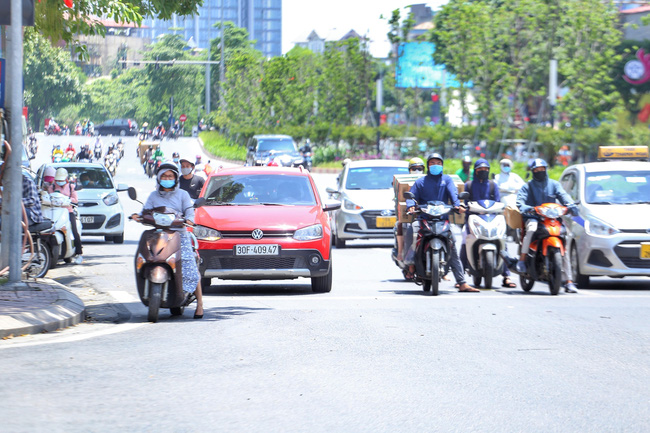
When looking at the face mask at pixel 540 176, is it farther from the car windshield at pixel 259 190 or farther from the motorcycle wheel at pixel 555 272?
the car windshield at pixel 259 190

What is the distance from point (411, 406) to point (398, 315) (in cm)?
452

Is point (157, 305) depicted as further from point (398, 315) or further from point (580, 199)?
point (580, 199)

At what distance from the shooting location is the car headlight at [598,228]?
14.2m

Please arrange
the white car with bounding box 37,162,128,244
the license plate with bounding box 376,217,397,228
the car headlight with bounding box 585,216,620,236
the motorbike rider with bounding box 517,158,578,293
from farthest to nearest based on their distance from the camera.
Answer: the white car with bounding box 37,162,128,244, the license plate with bounding box 376,217,397,228, the car headlight with bounding box 585,216,620,236, the motorbike rider with bounding box 517,158,578,293

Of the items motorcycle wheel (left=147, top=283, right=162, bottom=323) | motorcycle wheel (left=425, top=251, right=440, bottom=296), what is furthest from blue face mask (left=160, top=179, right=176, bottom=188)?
motorcycle wheel (left=425, top=251, right=440, bottom=296)

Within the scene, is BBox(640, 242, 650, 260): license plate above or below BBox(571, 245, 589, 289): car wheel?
above

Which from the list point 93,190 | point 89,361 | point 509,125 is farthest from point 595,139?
point 89,361

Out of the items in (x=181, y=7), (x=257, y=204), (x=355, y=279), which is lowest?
(x=355, y=279)

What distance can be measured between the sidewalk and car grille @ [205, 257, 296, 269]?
5.76 ft

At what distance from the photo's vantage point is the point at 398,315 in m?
10.9

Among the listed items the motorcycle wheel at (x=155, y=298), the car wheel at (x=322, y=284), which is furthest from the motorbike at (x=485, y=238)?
the motorcycle wheel at (x=155, y=298)

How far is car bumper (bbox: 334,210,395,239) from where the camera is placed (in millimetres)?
21312

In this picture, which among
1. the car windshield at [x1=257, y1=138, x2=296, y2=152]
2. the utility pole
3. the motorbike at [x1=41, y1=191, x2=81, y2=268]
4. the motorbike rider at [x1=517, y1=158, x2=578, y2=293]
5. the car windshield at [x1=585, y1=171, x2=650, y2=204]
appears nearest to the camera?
the utility pole

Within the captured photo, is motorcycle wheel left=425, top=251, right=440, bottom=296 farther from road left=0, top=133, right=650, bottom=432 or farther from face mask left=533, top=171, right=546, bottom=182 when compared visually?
face mask left=533, top=171, right=546, bottom=182
